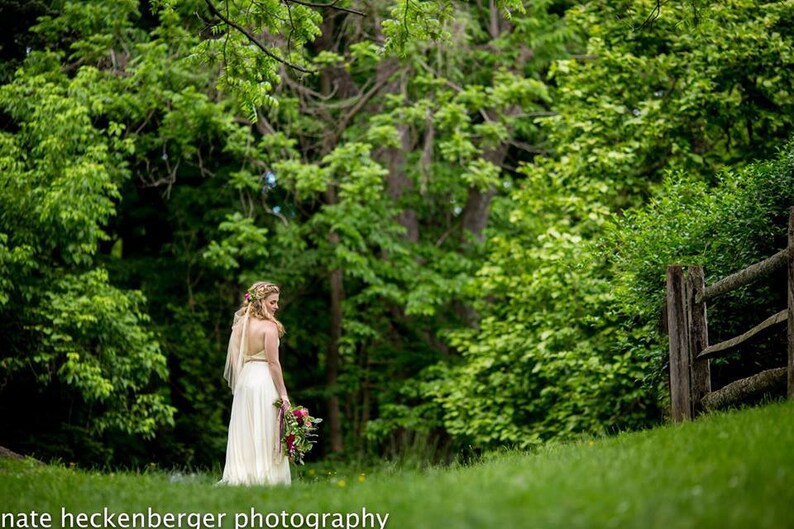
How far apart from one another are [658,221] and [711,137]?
15.5 ft

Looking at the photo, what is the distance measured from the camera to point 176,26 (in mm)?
18766

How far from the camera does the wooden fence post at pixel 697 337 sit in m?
10.4

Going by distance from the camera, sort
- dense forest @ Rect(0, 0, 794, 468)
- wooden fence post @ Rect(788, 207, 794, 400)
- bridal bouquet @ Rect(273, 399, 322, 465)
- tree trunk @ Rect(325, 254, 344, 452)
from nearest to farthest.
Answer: wooden fence post @ Rect(788, 207, 794, 400) → bridal bouquet @ Rect(273, 399, 322, 465) → dense forest @ Rect(0, 0, 794, 468) → tree trunk @ Rect(325, 254, 344, 452)

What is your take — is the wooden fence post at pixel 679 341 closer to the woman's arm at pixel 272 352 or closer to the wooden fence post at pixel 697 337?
the wooden fence post at pixel 697 337

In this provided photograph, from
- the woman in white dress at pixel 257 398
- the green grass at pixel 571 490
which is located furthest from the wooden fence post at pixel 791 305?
the woman in white dress at pixel 257 398

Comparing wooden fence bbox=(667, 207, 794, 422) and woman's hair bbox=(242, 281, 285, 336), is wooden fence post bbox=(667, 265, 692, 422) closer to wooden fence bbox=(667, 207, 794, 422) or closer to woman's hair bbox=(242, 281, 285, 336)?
wooden fence bbox=(667, 207, 794, 422)

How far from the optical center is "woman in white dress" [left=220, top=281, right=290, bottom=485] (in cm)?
1081

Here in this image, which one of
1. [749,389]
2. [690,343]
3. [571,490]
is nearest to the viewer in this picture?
[571,490]

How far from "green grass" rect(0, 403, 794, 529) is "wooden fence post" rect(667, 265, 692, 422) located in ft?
3.15

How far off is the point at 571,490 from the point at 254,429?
520cm

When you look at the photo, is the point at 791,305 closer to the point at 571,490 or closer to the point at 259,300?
the point at 571,490

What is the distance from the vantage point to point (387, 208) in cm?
2134

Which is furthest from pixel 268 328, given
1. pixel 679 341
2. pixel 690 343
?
pixel 690 343

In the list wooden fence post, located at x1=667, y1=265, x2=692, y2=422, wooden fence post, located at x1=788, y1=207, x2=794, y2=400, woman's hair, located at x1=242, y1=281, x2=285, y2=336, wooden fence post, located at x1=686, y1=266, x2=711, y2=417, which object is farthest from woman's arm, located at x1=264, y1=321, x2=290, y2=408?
wooden fence post, located at x1=788, y1=207, x2=794, y2=400
